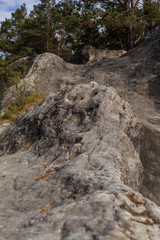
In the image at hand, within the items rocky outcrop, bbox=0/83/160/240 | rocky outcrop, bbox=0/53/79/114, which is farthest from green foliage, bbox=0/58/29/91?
rocky outcrop, bbox=0/83/160/240

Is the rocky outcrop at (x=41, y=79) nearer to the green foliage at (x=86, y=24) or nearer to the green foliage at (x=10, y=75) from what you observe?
the green foliage at (x=10, y=75)

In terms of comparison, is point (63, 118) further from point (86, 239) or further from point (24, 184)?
point (86, 239)

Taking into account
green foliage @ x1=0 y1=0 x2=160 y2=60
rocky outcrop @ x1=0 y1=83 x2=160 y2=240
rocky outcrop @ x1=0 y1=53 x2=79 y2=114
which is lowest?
rocky outcrop @ x1=0 y1=83 x2=160 y2=240

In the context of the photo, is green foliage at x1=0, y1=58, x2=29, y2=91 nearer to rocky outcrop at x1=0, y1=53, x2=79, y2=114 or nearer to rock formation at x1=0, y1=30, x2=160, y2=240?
rocky outcrop at x1=0, y1=53, x2=79, y2=114

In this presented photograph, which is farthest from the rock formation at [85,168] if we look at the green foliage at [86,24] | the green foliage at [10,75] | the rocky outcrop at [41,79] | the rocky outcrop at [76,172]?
the green foliage at [86,24]

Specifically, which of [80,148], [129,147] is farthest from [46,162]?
[129,147]

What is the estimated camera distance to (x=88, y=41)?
23844mm

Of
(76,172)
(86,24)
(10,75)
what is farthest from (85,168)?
(86,24)

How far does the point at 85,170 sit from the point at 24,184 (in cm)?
121

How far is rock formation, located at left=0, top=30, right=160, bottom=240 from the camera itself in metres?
2.20

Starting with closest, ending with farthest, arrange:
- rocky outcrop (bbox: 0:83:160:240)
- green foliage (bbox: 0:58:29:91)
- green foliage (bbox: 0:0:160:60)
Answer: rocky outcrop (bbox: 0:83:160:240) < green foliage (bbox: 0:58:29:91) < green foliage (bbox: 0:0:160:60)

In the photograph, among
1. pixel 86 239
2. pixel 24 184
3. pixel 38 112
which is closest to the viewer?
pixel 86 239

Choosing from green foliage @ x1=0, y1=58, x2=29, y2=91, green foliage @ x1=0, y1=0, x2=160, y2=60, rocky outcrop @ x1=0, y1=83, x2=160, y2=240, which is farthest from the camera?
green foliage @ x1=0, y1=0, x2=160, y2=60

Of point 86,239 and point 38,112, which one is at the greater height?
point 38,112
